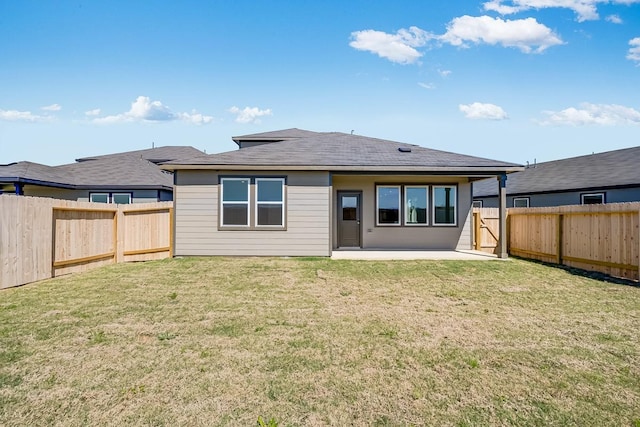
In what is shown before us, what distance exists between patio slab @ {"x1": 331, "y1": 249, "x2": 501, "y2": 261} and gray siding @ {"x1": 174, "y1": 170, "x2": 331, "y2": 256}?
1.08 m

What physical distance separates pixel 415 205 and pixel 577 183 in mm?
9672

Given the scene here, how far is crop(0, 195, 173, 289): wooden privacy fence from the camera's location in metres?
7.43

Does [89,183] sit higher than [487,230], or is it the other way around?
[89,183]

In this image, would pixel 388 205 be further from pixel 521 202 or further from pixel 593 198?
pixel 521 202

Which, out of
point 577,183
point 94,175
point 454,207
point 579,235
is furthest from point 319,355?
point 94,175

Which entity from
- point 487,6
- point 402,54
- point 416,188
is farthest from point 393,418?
point 402,54

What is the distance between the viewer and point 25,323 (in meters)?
5.03

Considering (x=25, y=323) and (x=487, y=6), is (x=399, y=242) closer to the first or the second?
(x=487, y=6)

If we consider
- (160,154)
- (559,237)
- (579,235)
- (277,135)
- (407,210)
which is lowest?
(559,237)

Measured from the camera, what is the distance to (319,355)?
3.93m

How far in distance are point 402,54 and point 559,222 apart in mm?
18256

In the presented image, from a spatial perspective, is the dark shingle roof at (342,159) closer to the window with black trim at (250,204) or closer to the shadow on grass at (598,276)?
the window with black trim at (250,204)

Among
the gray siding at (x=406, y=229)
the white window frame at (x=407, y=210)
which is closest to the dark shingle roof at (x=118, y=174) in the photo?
the gray siding at (x=406, y=229)

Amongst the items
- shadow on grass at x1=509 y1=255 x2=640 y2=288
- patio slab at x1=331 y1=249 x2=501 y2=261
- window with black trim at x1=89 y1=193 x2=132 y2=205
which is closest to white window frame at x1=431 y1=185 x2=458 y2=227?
patio slab at x1=331 y1=249 x2=501 y2=261
